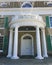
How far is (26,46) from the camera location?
2089 centimetres

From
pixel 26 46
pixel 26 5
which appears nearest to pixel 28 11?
pixel 26 5

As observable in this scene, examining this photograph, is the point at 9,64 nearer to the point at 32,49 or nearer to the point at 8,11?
the point at 32,49

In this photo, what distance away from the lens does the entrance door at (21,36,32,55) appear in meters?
20.7

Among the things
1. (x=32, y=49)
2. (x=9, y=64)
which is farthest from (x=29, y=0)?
(x=9, y=64)

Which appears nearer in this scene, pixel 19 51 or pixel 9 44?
pixel 9 44

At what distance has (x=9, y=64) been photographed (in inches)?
518

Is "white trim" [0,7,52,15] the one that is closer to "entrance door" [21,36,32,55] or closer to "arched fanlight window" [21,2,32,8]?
"arched fanlight window" [21,2,32,8]

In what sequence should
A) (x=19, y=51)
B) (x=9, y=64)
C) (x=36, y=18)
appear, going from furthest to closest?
(x=19, y=51) < (x=36, y=18) < (x=9, y=64)

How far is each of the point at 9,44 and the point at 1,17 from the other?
456 cm

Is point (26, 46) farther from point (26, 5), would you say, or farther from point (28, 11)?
point (26, 5)

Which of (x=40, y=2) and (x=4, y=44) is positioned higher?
(x=40, y=2)

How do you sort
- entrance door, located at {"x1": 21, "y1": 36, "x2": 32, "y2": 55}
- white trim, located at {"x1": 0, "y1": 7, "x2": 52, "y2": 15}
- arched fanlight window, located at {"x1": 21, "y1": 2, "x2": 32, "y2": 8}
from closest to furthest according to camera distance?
1. entrance door, located at {"x1": 21, "y1": 36, "x2": 32, "y2": 55}
2. white trim, located at {"x1": 0, "y1": 7, "x2": 52, "y2": 15}
3. arched fanlight window, located at {"x1": 21, "y1": 2, "x2": 32, "y2": 8}

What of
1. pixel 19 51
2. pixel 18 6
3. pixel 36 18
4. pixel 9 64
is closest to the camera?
pixel 9 64

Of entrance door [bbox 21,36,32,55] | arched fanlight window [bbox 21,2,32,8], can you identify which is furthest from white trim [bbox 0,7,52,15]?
entrance door [bbox 21,36,32,55]
